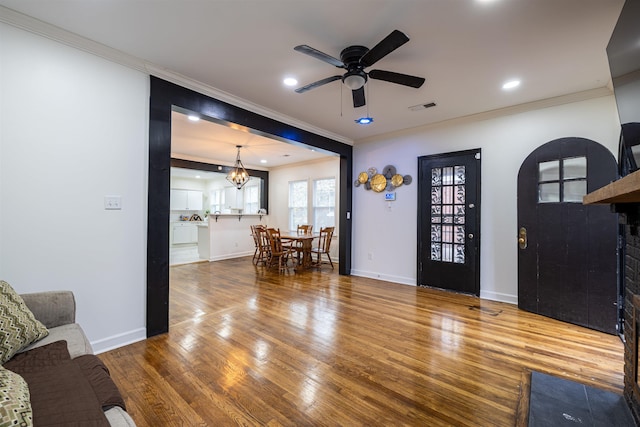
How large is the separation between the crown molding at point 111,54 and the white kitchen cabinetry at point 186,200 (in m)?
7.89

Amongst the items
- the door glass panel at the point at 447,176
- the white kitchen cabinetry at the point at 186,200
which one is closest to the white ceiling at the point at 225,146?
the door glass panel at the point at 447,176

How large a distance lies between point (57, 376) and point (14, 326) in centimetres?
57

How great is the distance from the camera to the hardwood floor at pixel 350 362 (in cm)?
170

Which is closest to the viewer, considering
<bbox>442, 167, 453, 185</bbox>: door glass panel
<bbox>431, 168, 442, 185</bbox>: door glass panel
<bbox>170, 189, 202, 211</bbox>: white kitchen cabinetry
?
<bbox>442, 167, 453, 185</bbox>: door glass panel

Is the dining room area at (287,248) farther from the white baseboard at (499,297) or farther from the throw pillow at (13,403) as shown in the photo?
the throw pillow at (13,403)

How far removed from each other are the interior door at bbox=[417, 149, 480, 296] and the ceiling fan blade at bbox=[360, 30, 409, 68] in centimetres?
263

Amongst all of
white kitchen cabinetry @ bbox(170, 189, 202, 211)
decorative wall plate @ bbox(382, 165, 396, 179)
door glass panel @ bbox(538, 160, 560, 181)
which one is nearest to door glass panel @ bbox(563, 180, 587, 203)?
door glass panel @ bbox(538, 160, 560, 181)

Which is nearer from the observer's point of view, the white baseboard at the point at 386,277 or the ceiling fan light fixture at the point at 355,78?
the ceiling fan light fixture at the point at 355,78

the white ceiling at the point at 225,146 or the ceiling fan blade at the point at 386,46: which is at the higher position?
the white ceiling at the point at 225,146

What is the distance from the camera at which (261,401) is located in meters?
1.78

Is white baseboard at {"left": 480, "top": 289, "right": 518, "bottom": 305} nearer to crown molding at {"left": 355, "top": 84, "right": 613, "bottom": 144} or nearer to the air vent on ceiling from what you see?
crown molding at {"left": 355, "top": 84, "right": 613, "bottom": 144}

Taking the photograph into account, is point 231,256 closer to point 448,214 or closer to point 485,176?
point 448,214

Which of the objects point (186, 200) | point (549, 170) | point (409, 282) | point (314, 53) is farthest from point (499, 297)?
point (186, 200)

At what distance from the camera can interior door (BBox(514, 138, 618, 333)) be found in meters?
2.91
